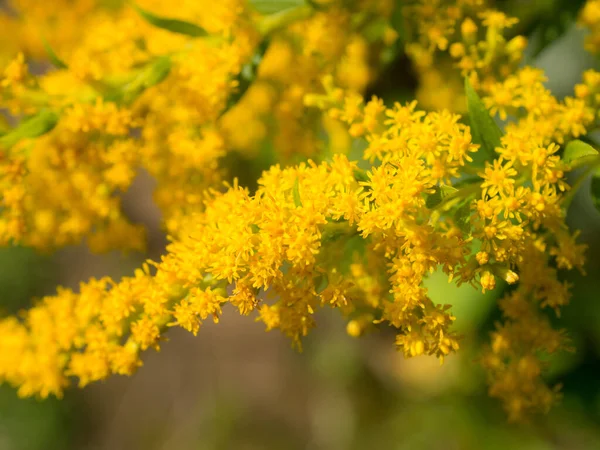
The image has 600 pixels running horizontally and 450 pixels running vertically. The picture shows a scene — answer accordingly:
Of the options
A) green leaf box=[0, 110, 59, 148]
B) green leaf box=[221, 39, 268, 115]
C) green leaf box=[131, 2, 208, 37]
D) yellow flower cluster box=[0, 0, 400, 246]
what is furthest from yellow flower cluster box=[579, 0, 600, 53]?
green leaf box=[0, 110, 59, 148]

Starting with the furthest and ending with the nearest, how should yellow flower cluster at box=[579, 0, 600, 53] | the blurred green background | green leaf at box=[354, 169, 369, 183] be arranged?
the blurred green background < yellow flower cluster at box=[579, 0, 600, 53] < green leaf at box=[354, 169, 369, 183]

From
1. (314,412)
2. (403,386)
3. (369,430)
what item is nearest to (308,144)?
(403,386)

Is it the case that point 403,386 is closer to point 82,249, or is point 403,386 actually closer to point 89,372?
point 89,372

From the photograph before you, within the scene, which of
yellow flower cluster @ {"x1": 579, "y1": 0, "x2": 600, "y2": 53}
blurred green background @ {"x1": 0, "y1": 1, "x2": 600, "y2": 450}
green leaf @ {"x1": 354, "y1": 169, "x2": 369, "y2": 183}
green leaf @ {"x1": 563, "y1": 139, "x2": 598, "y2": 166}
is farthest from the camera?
blurred green background @ {"x1": 0, "y1": 1, "x2": 600, "y2": 450}

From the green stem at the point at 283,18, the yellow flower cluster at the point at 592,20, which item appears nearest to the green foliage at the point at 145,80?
the green stem at the point at 283,18

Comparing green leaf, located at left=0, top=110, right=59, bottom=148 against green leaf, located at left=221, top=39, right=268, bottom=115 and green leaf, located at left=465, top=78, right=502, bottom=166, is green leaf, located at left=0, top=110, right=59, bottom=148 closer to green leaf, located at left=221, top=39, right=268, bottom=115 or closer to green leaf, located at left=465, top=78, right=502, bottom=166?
green leaf, located at left=221, top=39, right=268, bottom=115

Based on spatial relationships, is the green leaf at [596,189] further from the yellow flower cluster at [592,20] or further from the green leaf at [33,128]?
the green leaf at [33,128]

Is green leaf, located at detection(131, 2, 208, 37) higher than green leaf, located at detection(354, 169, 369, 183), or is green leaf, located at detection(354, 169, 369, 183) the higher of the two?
green leaf, located at detection(131, 2, 208, 37)
